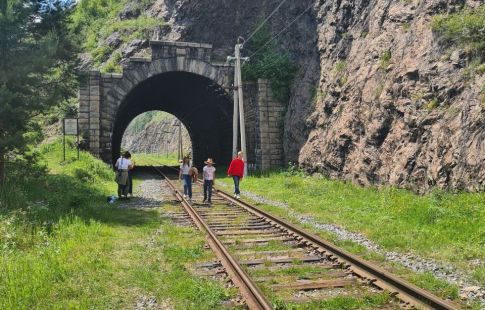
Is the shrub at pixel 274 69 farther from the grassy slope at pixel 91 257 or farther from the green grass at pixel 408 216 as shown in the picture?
the grassy slope at pixel 91 257

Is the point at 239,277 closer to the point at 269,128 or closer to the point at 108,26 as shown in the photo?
the point at 269,128

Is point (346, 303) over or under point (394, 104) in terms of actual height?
under

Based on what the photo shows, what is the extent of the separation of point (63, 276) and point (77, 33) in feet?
43.1

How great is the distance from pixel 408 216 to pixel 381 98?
5980 mm

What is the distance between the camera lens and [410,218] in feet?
33.2

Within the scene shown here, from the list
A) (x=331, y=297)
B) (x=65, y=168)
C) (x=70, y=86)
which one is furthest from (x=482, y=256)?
(x=65, y=168)

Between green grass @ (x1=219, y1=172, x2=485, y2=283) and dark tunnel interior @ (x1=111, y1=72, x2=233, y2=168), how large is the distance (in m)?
14.0

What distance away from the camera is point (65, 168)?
1980 centimetres

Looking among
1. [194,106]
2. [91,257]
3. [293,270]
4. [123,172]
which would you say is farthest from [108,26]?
[293,270]

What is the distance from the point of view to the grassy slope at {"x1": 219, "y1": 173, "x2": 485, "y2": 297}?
7520 millimetres

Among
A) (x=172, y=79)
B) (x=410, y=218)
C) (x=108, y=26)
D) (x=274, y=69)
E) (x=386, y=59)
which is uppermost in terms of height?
(x=108, y=26)

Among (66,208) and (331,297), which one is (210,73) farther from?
(331,297)

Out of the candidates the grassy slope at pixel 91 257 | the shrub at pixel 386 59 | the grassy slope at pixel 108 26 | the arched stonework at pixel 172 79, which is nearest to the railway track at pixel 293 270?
the grassy slope at pixel 91 257

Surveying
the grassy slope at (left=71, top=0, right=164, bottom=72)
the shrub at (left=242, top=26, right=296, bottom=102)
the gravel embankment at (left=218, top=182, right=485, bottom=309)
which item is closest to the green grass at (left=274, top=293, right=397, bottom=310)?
the gravel embankment at (left=218, top=182, right=485, bottom=309)
